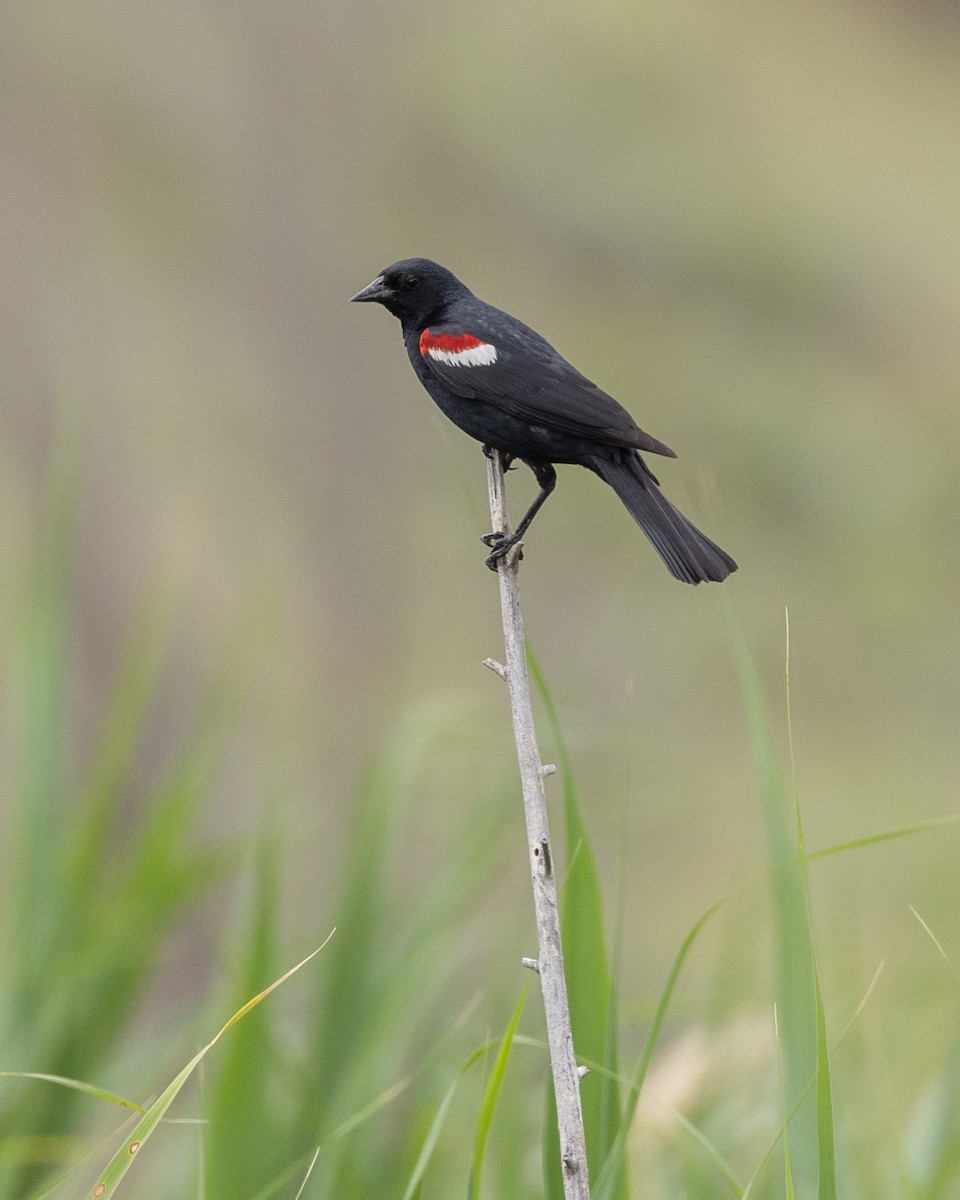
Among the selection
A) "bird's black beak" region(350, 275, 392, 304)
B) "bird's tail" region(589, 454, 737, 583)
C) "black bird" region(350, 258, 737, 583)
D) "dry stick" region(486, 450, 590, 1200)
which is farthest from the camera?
"bird's black beak" region(350, 275, 392, 304)

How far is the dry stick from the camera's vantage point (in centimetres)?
82

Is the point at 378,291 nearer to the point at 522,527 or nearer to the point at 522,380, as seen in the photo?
the point at 522,380

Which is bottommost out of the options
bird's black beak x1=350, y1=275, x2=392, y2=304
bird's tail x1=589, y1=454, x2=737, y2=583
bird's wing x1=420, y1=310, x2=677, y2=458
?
bird's tail x1=589, y1=454, x2=737, y2=583

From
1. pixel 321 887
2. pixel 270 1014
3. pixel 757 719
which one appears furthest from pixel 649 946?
pixel 757 719

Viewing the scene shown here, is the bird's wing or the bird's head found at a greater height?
the bird's head

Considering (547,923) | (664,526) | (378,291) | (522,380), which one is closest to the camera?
(547,923)

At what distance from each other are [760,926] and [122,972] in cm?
86

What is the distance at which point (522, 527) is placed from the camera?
4.14ft

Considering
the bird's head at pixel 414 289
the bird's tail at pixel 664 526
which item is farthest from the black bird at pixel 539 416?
the bird's head at pixel 414 289

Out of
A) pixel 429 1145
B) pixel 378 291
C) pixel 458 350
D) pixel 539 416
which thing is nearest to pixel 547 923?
pixel 429 1145

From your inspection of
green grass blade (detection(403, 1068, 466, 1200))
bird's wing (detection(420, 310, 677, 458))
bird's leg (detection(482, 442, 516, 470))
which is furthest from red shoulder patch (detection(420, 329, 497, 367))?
green grass blade (detection(403, 1068, 466, 1200))

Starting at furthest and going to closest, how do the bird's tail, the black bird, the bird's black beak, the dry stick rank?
the bird's black beak → the black bird → the bird's tail → the dry stick

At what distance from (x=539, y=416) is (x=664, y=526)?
0.64ft

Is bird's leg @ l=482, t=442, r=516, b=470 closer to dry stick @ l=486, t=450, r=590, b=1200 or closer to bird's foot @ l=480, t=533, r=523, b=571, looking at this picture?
bird's foot @ l=480, t=533, r=523, b=571
